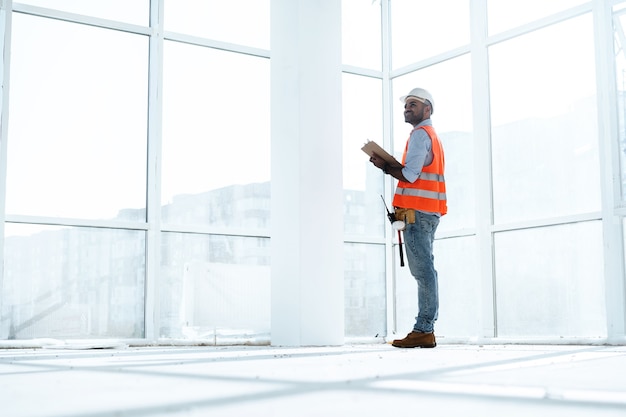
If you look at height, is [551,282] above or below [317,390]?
above

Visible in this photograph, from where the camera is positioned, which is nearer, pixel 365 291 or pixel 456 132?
pixel 456 132

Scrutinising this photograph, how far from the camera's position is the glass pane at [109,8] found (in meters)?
5.25

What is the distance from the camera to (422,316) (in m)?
4.09

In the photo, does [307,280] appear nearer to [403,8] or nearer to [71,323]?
[71,323]

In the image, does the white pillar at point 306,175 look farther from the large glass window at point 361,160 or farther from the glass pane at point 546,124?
the large glass window at point 361,160

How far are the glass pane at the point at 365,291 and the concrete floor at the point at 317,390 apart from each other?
362 cm

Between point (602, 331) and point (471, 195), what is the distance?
4.82 feet

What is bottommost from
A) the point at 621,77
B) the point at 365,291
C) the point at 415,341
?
the point at 415,341

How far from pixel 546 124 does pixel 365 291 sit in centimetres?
196

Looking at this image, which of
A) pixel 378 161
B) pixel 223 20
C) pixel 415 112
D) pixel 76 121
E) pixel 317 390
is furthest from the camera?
pixel 223 20

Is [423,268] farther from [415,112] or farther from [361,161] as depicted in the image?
[361,161]

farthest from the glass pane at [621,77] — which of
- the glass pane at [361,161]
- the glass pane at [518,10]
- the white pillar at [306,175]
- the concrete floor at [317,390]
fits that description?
the concrete floor at [317,390]

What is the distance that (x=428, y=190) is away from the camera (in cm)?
423

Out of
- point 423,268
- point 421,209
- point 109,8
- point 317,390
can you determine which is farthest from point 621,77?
point 317,390
